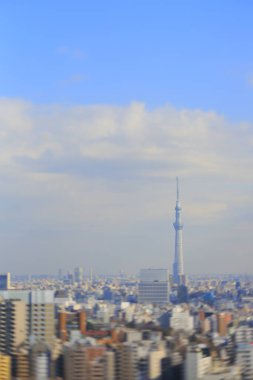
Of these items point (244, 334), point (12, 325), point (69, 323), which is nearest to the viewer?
point (12, 325)

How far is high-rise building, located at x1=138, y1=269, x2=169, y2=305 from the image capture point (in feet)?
42.7

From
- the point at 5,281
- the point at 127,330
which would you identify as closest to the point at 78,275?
the point at 5,281

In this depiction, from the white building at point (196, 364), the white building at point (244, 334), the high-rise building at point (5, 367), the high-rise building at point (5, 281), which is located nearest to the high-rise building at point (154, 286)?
the high-rise building at point (5, 281)

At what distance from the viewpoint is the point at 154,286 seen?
14227 mm

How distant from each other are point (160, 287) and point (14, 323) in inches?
242

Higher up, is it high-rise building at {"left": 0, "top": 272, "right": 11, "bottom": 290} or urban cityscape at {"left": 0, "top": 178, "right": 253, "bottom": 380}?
high-rise building at {"left": 0, "top": 272, "right": 11, "bottom": 290}

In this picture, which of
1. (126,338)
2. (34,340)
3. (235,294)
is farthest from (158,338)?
(235,294)

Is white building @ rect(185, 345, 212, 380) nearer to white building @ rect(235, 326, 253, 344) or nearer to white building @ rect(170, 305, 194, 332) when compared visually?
white building @ rect(235, 326, 253, 344)

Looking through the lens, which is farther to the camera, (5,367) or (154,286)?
(154,286)

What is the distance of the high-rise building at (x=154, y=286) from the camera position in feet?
42.7

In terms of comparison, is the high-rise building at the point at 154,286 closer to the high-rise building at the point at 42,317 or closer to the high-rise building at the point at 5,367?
the high-rise building at the point at 42,317

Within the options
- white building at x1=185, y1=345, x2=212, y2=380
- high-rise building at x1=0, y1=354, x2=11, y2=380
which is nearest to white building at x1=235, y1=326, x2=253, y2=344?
white building at x1=185, y1=345, x2=212, y2=380

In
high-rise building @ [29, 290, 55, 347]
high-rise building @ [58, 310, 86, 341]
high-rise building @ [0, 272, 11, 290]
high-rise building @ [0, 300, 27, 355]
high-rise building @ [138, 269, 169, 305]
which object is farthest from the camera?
high-rise building @ [138, 269, 169, 305]

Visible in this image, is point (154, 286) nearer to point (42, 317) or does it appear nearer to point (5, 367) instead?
point (42, 317)
